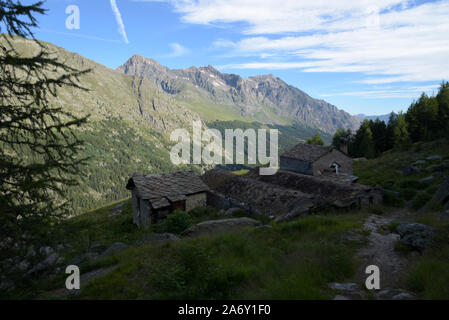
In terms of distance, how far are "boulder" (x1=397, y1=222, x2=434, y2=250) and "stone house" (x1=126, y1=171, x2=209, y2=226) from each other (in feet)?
61.3

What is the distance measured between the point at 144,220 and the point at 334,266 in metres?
20.0

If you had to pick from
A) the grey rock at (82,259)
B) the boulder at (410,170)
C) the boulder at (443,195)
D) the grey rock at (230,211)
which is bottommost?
the grey rock at (82,259)

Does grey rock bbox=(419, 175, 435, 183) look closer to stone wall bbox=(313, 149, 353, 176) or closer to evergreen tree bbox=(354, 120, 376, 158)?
stone wall bbox=(313, 149, 353, 176)

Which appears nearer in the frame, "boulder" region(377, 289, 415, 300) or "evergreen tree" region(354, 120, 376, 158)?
"boulder" region(377, 289, 415, 300)

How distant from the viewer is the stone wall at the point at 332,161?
125 feet

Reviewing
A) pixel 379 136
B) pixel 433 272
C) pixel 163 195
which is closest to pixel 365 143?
pixel 379 136

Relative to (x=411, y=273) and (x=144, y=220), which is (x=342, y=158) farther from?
(x=411, y=273)

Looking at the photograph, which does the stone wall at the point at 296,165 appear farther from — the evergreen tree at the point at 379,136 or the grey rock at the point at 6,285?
the evergreen tree at the point at 379,136

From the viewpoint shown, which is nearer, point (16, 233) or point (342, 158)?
point (16, 233)

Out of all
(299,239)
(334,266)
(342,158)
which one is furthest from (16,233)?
(342,158)

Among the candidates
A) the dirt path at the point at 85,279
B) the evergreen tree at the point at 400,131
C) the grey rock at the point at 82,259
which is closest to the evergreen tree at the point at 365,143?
the evergreen tree at the point at 400,131

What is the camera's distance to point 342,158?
40.5 metres

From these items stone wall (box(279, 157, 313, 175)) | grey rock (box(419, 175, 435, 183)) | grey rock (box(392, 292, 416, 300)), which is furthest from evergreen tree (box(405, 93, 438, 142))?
grey rock (box(392, 292, 416, 300))

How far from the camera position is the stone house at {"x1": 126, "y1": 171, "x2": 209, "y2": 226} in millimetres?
23391
